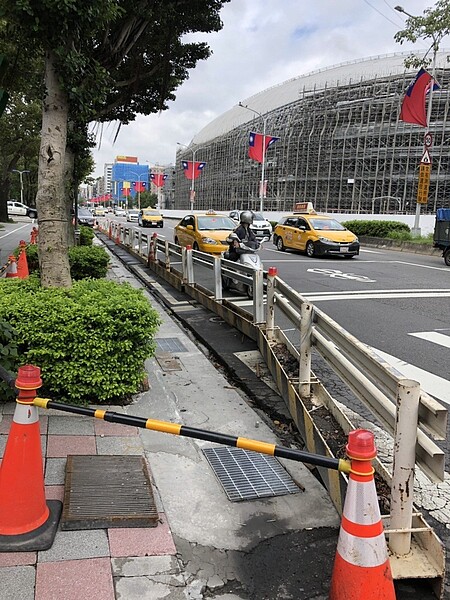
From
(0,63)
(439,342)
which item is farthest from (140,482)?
(439,342)

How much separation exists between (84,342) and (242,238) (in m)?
6.52

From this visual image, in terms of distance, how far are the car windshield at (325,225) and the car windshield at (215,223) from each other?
484 centimetres

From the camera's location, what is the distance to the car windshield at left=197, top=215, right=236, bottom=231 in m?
16.1

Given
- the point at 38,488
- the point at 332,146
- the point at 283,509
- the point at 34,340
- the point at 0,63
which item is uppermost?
the point at 332,146

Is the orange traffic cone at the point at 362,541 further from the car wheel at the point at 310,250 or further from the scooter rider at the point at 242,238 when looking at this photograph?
the car wheel at the point at 310,250

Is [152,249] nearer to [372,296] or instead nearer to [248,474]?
[372,296]

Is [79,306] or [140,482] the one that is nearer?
[140,482]

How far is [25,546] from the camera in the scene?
268 centimetres

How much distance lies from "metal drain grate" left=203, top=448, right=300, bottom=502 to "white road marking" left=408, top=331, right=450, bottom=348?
4107 mm

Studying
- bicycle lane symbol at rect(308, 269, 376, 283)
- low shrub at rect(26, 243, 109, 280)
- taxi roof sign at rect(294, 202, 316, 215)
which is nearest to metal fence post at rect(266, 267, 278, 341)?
low shrub at rect(26, 243, 109, 280)

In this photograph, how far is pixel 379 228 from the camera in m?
28.1

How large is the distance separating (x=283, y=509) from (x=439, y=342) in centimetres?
472

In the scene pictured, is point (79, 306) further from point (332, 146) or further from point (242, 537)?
point (332, 146)

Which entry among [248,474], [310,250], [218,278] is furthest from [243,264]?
[310,250]
